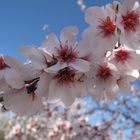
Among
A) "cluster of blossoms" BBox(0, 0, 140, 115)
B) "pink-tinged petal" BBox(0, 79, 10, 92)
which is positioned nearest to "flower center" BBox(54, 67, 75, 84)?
"cluster of blossoms" BBox(0, 0, 140, 115)

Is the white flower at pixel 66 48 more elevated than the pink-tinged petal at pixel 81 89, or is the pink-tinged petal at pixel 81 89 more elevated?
the white flower at pixel 66 48

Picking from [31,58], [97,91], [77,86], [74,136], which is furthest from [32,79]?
[74,136]

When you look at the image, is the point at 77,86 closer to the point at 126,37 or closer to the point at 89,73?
the point at 89,73

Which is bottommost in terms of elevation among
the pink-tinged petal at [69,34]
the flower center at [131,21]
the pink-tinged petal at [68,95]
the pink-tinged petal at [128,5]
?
the pink-tinged petal at [68,95]

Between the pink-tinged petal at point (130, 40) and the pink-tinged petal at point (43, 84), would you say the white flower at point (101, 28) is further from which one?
the pink-tinged petal at point (43, 84)

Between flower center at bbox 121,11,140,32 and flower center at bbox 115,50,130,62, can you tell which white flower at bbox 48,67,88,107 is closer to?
flower center at bbox 115,50,130,62

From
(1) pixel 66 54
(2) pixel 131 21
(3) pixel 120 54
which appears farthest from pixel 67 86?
(2) pixel 131 21

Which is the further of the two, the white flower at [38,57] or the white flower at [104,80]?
the white flower at [104,80]

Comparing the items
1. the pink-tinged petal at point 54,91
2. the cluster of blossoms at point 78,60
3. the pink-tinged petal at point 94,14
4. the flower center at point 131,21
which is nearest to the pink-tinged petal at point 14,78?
the cluster of blossoms at point 78,60
